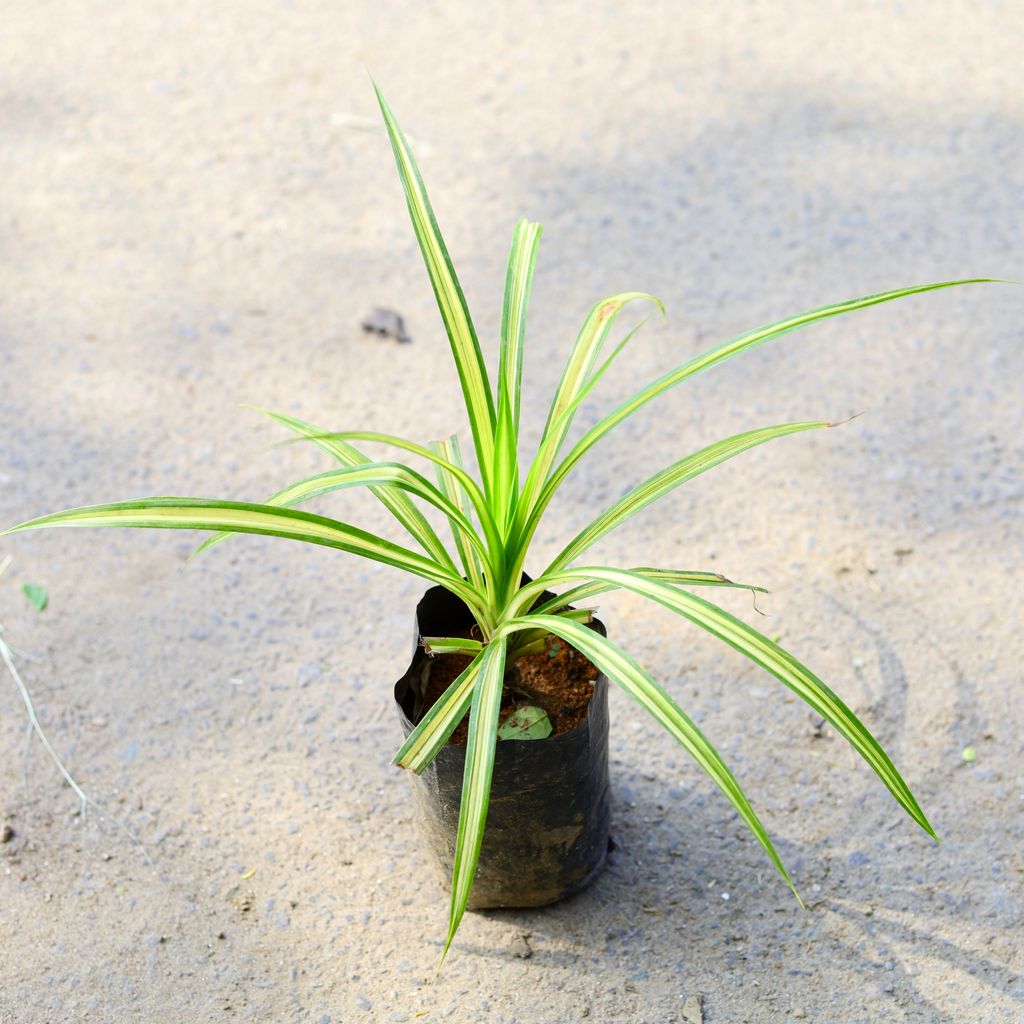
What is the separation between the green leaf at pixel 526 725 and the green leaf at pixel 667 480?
0.58 feet

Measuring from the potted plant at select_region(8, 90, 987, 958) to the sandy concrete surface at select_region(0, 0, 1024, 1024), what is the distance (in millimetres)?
254

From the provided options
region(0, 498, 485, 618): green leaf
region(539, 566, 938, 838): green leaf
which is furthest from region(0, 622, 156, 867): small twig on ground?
region(539, 566, 938, 838): green leaf

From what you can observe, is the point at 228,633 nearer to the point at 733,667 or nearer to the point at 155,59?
the point at 733,667

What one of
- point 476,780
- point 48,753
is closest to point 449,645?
point 476,780

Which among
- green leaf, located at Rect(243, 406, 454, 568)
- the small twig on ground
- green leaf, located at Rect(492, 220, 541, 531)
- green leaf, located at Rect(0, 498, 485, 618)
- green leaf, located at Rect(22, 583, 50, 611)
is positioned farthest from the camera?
green leaf, located at Rect(22, 583, 50, 611)

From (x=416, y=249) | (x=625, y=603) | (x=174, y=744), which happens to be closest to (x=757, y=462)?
(x=625, y=603)

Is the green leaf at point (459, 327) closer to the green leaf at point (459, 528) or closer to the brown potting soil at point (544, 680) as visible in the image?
the green leaf at point (459, 528)

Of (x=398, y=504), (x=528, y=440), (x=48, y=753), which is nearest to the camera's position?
(x=398, y=504)

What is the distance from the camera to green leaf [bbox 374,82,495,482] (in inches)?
53.9

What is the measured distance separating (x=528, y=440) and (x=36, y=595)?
0.95 meters

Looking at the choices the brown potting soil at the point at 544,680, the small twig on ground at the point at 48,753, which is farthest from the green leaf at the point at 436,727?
the small twig on ground at the point at 48,753

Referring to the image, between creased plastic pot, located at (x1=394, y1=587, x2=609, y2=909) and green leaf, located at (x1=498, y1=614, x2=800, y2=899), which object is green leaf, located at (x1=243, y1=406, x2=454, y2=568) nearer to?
creased plastic pot, located at (x1=394, y1=587, x2=609, y2=909)

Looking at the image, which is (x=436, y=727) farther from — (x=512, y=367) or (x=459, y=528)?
(x=512, y=367)

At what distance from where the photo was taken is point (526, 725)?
143 centimetres
